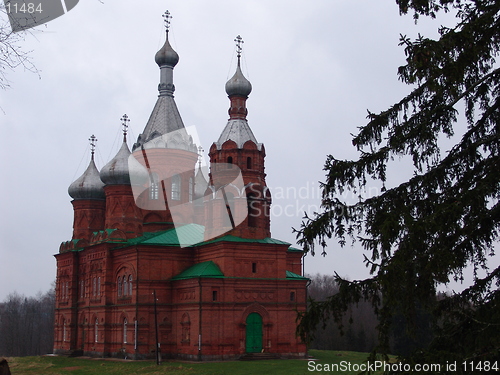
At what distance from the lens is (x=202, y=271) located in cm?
3019

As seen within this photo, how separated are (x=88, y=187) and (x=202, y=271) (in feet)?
43.4

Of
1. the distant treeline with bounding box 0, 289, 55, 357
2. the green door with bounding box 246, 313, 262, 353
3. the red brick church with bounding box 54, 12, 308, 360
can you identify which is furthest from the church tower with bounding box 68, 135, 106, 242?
the distant treeline with bounding box 0, 289, 55, 357

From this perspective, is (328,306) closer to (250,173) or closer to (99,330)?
(250,173)

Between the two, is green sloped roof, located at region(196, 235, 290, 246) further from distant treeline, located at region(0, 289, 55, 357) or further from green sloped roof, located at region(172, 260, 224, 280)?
distant treeline, located at region(0, 289, 55, 357)

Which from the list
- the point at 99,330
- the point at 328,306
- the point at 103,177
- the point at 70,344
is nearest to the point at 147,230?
the point at 103,177

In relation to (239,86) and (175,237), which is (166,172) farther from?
(239,86)

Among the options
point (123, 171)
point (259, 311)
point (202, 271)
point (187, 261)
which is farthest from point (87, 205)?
point (259, 311)

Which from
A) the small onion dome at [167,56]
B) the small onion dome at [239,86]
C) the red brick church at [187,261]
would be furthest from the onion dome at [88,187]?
the small onion dome at [239,86]

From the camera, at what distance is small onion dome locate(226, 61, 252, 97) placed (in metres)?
32.5

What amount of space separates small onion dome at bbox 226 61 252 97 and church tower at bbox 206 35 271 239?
1.48 metres

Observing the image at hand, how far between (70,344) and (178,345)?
9905mm

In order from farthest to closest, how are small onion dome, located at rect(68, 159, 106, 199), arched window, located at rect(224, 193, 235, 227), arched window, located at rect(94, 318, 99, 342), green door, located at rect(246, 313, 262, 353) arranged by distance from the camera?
small onion dome, located at rect(68, 159, 106, 199)
arched window, located at rect(94, 318, 99, 342)
arched window, located at rect(224, 193, 235, 227)
green door, located at rect(246, 313, 262, 353)

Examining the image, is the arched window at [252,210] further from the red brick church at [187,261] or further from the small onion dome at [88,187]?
the small onion dome at [88,187]

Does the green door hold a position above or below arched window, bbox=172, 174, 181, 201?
below
